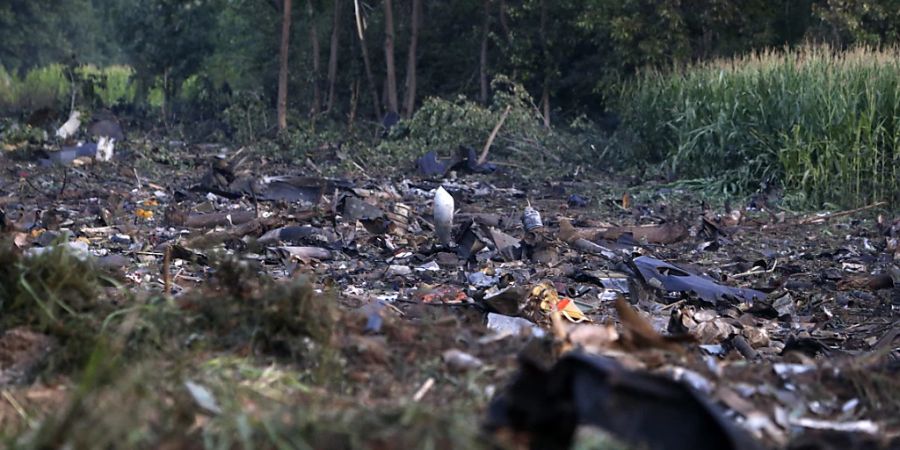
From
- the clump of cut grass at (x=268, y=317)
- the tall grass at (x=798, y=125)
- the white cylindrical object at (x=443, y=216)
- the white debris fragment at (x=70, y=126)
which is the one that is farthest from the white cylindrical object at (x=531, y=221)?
the white debris fragment at (x=70, y=126)

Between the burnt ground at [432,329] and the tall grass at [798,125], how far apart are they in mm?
1082

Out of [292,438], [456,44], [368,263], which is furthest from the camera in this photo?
[456,44]

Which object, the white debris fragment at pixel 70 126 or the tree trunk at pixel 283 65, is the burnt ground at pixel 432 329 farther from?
the tree trunk at pixel 283 65

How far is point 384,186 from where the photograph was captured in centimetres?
1245

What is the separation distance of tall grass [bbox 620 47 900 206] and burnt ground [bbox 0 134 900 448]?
42.6 inches

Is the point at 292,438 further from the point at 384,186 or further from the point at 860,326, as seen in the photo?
the point at 384,186

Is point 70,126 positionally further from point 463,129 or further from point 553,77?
point 553,77

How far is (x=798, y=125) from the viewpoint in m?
12.0

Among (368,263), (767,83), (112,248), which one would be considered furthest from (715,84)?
(112,248)

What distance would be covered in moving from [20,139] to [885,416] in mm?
14629

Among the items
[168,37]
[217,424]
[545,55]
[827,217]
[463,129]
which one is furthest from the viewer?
[168,37]

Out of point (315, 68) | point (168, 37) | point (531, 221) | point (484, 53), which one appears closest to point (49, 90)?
point (168, 37)

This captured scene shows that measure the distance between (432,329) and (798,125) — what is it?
371 inches

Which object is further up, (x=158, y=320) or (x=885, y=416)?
(x=158, y=320)
